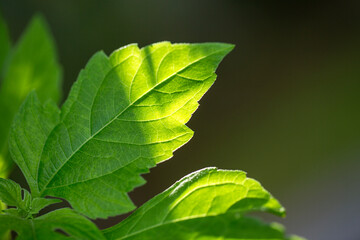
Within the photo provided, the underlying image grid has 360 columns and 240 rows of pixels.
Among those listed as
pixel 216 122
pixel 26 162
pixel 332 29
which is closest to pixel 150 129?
pixel 26 162

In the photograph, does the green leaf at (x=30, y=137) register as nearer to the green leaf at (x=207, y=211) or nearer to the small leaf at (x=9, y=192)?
the small leaf at (x=9, y=192)

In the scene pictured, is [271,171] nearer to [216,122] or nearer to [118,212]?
[216,122]

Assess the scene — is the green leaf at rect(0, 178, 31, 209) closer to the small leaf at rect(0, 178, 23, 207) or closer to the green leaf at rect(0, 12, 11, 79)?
the small leaf at rect(0, 178, 23, 207)

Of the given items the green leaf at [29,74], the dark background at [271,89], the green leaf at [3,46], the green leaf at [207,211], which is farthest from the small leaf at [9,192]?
the dark background at [271,89]

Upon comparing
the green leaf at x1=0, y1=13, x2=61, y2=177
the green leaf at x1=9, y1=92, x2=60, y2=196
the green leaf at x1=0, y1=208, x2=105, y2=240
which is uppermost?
the green leaf at x1=0, y1=13, x2=61, y2=177

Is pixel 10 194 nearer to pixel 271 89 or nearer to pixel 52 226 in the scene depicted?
pixel 52 226

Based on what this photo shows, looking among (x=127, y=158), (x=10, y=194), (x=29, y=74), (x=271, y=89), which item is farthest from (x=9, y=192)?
(x=271, y=89)

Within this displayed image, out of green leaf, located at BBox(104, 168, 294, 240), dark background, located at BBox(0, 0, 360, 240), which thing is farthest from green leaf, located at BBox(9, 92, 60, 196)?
dark background, located at BBox(0, 0, 360, 240)
